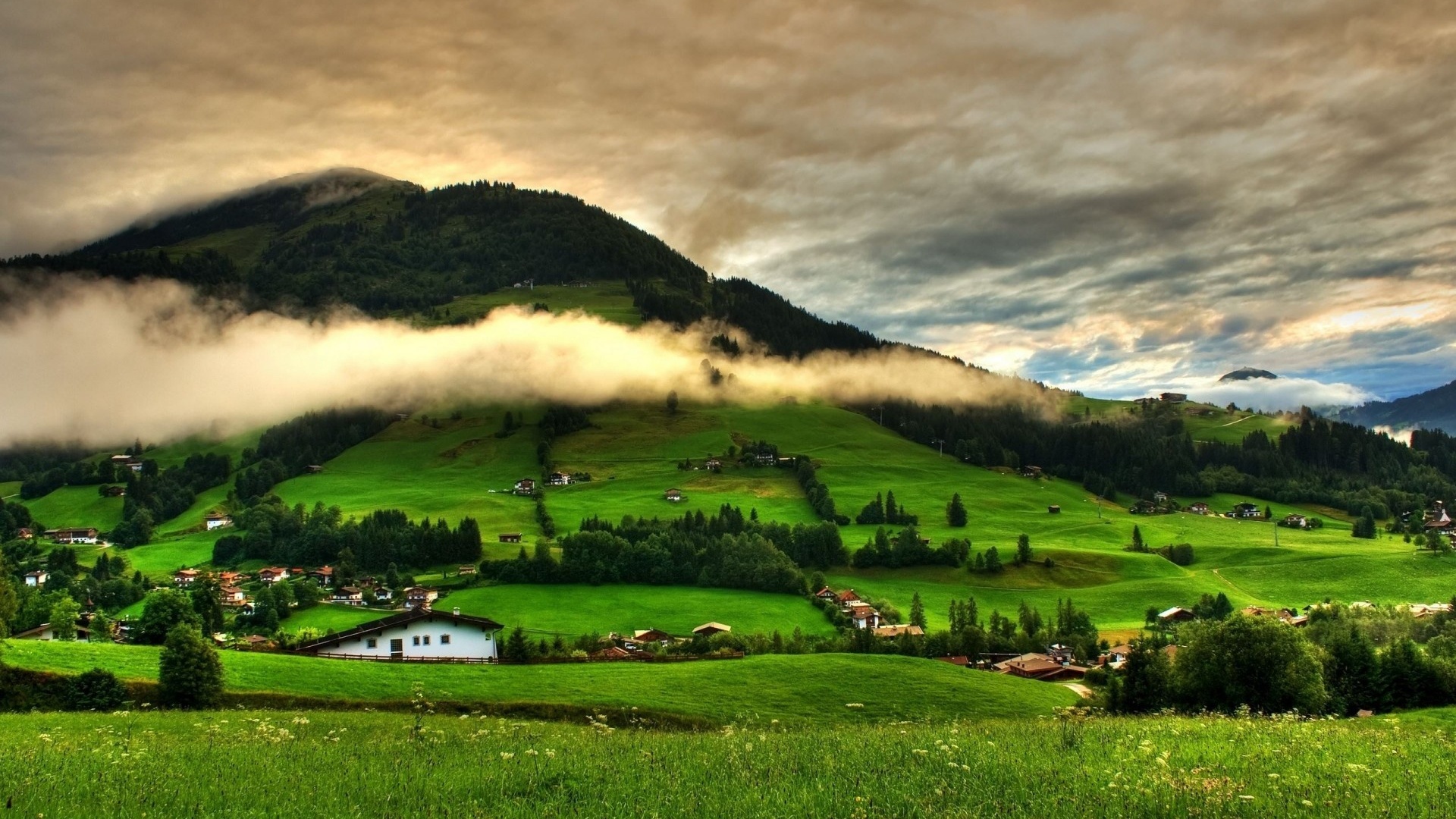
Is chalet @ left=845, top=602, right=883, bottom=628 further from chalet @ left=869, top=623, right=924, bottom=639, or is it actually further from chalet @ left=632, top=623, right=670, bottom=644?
chalet @ left=632, top=623, right=670, bottom=644

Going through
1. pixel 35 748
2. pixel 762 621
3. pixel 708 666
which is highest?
pixel 35 748

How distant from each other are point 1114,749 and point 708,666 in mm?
35881

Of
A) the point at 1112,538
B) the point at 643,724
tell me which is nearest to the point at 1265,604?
the point at 1112,538

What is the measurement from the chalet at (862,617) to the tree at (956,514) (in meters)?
73.2

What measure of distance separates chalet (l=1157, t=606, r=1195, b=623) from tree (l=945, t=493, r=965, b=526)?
214 ft

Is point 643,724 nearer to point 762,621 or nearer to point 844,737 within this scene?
point 844,737


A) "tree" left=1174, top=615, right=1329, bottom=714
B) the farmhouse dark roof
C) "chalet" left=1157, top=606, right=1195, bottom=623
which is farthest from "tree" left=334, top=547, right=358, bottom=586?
"tree" left=1174, top=615, right=1329, bottom=714

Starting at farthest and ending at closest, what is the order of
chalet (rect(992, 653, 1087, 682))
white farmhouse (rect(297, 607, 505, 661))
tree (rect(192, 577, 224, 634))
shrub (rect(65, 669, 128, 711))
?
tree (rect(192, 577, 224, 634)), chalet (rect(992, 653, 1087, 682)), white farmhouse (rect(297, 607, 505, 661)), shrub (rect(65, 669, 128, 711))

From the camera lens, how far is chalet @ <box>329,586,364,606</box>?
13238cm

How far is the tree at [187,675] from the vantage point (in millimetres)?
37938

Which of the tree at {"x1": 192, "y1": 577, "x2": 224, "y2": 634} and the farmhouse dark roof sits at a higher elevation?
the farmhouse dark roof

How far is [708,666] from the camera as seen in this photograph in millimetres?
52250

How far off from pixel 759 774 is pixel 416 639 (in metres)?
58.6

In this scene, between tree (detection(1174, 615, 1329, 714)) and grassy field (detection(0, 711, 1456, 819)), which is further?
tree (detection(1174, 615, 1329, 714))
